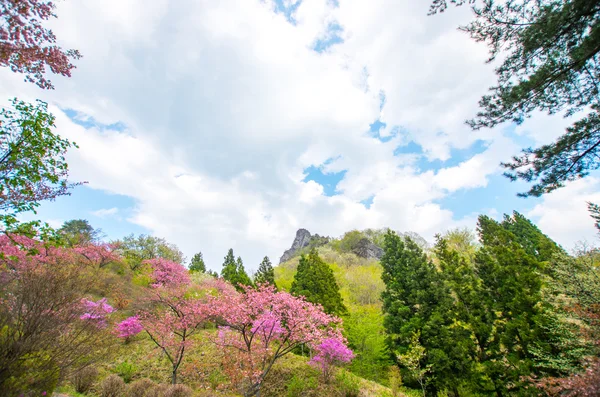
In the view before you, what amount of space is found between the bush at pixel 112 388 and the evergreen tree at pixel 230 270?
22615 millimetres

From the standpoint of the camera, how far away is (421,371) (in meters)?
13.3

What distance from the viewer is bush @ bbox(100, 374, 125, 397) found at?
8.03m

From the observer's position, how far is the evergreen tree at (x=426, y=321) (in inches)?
541

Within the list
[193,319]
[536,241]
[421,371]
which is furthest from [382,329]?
[536,241]

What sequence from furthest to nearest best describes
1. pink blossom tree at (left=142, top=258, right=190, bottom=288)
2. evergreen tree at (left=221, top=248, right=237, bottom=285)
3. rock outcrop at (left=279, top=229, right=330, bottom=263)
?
rock outcrop at (left=279, top=229, right=330, bottom=263)
evergreen tree at (left=221, top=248, right=237, bottom=285)
pink blossom tree at (left=142, top=258, right=190, bottom=288)

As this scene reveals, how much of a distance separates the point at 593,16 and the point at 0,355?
12.1 metres

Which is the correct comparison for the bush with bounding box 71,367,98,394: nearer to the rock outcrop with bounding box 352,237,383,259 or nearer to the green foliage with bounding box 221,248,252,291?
the green foliage with bounding box 221,248,252,291

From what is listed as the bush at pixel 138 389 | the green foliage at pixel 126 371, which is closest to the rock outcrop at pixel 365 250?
the green foliage at pixel 126 371

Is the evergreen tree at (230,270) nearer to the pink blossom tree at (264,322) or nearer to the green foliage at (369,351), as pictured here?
the green foliage at (369,351)

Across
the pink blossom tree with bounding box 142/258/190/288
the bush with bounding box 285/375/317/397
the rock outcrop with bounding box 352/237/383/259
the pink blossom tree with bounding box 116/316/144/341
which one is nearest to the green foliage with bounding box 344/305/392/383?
the bush with bounding box 285/375/317/397

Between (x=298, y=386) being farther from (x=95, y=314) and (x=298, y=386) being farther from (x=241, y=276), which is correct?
(x=241, y=276)

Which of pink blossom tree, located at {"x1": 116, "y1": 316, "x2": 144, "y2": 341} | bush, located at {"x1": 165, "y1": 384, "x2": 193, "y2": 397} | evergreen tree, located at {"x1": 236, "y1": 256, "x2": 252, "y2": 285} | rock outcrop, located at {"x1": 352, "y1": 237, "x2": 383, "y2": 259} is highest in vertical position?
rock outcrop, located at {"x1": 352, "y1": 237, "x2": 383, "y2": 259}

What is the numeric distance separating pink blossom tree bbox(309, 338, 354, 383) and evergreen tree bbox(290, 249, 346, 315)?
7.92m

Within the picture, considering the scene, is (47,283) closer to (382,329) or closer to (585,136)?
(585,136)
